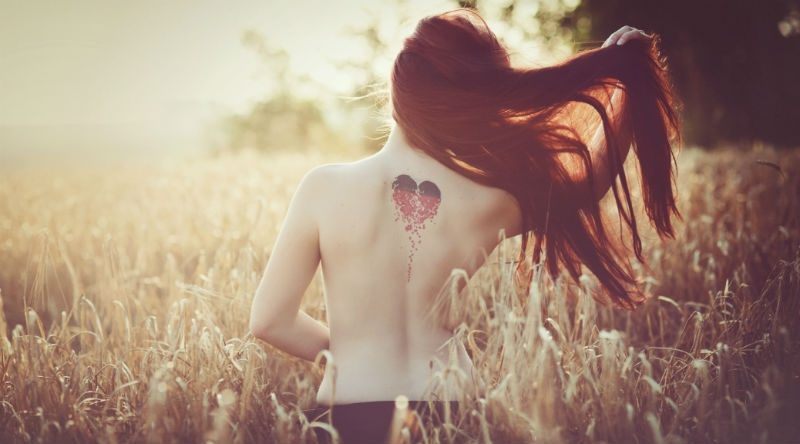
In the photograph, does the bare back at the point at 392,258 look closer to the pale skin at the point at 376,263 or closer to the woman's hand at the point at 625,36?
the pale skin at the point at 376,263

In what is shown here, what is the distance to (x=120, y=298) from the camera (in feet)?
9.32

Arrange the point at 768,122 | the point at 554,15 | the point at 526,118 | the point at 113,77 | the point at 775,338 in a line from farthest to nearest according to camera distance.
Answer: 1. the point at 554,15
2. the point at 768,122
3. the point at 113,77
4. the point at 775,338
5. the point at 526,118

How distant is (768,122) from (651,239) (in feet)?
49.7

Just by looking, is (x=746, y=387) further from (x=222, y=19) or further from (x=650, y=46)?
(x=222, y=19)

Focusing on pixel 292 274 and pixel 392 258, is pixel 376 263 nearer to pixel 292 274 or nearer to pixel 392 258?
pixel 392 258

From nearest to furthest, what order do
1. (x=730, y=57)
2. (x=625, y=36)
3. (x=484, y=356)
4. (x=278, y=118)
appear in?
(x=484, y=356) < (x=625, y=36) < (x=730, y=57) < (x=278, y=118)

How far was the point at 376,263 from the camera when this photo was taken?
5.81ft

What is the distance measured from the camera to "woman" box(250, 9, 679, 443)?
1.73 meters

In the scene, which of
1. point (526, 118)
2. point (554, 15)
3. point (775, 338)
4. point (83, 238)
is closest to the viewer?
point (526, 118)

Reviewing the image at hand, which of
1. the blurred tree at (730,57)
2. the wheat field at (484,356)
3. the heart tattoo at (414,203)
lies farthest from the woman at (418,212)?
the blurred tree at (730,57)

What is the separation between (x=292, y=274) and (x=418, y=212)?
0.40m

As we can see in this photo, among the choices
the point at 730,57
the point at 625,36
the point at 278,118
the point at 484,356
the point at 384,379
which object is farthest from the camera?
the point at 278,118

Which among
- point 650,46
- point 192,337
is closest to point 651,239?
point 650,46

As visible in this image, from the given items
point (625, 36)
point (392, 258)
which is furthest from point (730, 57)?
point (392, 258)
